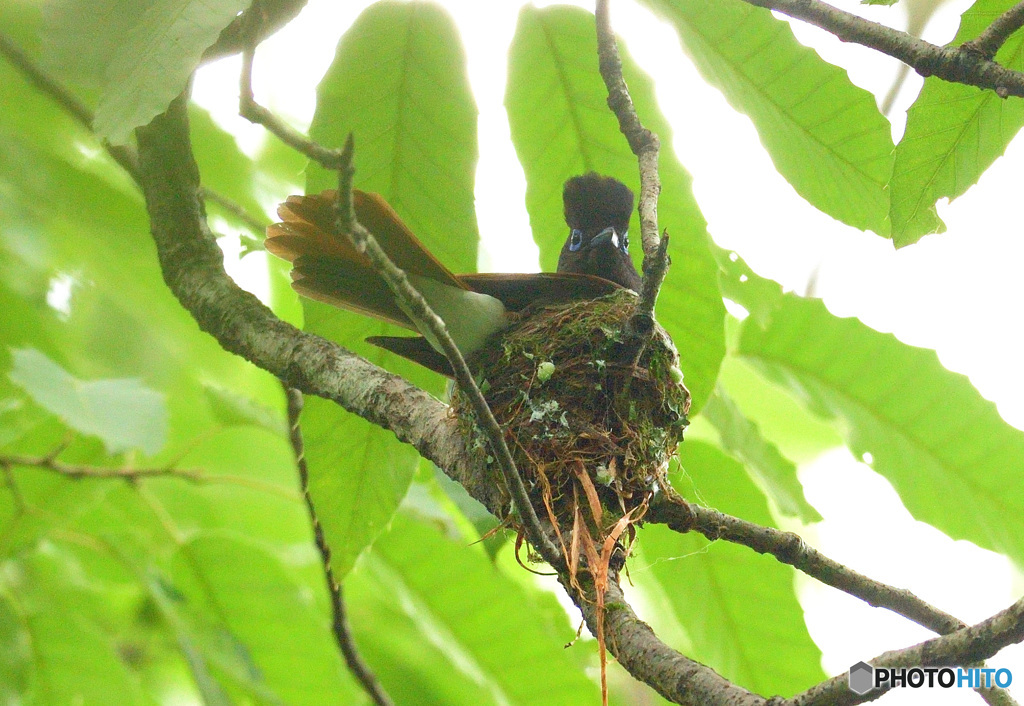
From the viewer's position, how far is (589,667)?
11.3 ft

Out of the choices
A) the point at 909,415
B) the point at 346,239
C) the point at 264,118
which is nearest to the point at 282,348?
the point at 346,239

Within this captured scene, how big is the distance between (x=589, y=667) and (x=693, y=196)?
172cm

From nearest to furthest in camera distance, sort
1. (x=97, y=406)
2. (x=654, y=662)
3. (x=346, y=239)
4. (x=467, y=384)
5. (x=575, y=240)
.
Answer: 1. (x=654, y=662)
2. (x=467, y=384)
3. (x=346, y=239)
4. (x=97, y=406)
5. (x=575, y=240)

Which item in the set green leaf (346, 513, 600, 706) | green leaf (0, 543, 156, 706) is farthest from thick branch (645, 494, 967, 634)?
green leaf (0, 543, 156, 706)

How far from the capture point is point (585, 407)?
2.53 meters

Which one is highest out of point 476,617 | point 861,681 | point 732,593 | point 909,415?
point 909,415

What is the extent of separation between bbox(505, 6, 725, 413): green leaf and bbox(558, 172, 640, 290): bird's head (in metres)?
0.04

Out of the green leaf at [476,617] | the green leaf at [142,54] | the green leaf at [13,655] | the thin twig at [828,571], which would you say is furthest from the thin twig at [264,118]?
the green leaf at [13,655]

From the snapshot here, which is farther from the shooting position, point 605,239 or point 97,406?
point 605,239

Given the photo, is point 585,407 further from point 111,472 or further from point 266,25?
point 111,472

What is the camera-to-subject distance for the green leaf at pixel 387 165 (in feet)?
8.23

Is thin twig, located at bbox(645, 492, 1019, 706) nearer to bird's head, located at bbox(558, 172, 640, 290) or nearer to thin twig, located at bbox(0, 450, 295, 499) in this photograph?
bird's head, located at bbox(558, 172, 640, 290)

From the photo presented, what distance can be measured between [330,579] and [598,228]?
4.23ft

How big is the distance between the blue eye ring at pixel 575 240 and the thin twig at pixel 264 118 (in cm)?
141
